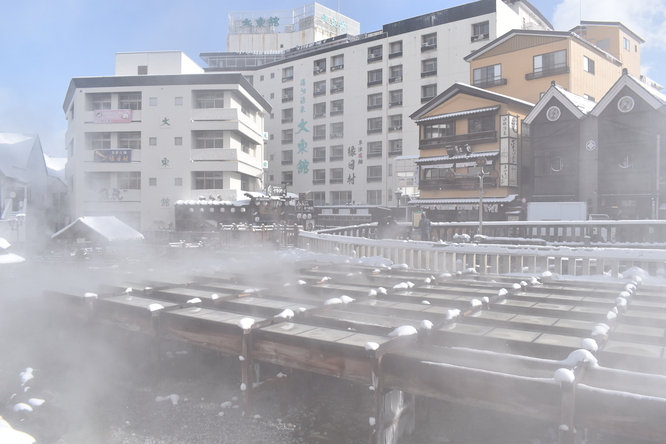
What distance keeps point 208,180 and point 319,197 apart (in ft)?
48.6

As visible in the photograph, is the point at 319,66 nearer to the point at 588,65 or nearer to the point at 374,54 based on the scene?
the point at 374,54

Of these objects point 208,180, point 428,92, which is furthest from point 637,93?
point 208,180

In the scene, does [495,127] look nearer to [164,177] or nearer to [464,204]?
[464,204]

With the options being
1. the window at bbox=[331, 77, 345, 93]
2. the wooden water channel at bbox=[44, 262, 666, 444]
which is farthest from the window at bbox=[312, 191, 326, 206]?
the wooden water channel at bbox=[44, 262, 666, 444]

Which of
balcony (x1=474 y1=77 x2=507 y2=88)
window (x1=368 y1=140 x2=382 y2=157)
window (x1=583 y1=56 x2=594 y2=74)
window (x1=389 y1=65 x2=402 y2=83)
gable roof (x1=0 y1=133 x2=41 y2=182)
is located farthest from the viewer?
window (x1=368 y1=140 x2=382 y2=157)

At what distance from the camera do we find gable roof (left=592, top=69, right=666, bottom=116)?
20352mm

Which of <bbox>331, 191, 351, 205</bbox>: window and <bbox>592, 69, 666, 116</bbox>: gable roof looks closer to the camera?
<bbox>592, 69, 666, 116</bbox>: gable roof

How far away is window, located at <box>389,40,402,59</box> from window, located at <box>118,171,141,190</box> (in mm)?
24566

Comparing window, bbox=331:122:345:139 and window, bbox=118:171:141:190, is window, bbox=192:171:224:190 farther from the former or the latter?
window, bbox=331:122:345:139

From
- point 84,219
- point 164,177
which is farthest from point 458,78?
point 84,219

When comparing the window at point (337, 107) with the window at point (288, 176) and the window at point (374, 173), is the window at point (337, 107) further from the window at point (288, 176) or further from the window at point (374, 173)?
the window at point (288, 176)

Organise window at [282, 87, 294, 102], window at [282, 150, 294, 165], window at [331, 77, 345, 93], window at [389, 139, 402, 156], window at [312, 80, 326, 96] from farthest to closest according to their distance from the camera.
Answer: window at [282, 150, 294, 165] → window at [282, 87, 294, 102] → window at [312, 80, 326, 96] → window at [331, 77, 345, 93] → window at [389, 139, 402, 156]

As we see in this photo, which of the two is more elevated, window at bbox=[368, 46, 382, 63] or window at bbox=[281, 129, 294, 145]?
window at bbox=[368, 46, 382, 63]

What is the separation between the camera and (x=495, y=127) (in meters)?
27.3
